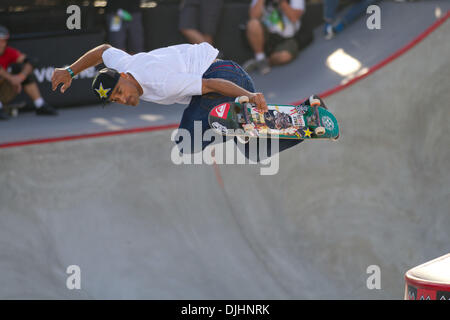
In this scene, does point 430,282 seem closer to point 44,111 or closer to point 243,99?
point 243,99

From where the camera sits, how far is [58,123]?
29.7 ft

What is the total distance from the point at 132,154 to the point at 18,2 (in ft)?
11.1

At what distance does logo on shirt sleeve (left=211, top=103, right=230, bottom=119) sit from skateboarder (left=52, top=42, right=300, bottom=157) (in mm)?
100

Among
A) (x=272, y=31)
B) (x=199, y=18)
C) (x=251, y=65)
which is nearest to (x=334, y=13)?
(x=272, y=31)

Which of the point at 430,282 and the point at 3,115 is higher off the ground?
the point at 3,115

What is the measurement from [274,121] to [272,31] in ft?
14.5

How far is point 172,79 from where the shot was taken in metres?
5.38

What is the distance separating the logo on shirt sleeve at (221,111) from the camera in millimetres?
5711

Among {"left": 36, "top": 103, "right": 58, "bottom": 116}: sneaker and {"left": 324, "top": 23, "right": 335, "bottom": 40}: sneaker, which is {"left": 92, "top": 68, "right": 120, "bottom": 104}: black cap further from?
{"left": 324, "top": 23, "right": 335, "bottom": 40}: sneaker

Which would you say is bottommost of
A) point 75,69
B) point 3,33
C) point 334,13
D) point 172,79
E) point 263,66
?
point 172,79

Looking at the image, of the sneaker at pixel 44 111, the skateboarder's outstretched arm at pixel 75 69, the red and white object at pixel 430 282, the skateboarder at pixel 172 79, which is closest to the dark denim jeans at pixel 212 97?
the skateboarder at pixel 172 79

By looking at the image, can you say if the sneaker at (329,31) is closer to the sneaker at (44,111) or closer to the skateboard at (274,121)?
the sneaker at (44,111)

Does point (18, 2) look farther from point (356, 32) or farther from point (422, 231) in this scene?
point (422, 231)

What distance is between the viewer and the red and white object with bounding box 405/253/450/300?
4.83m
